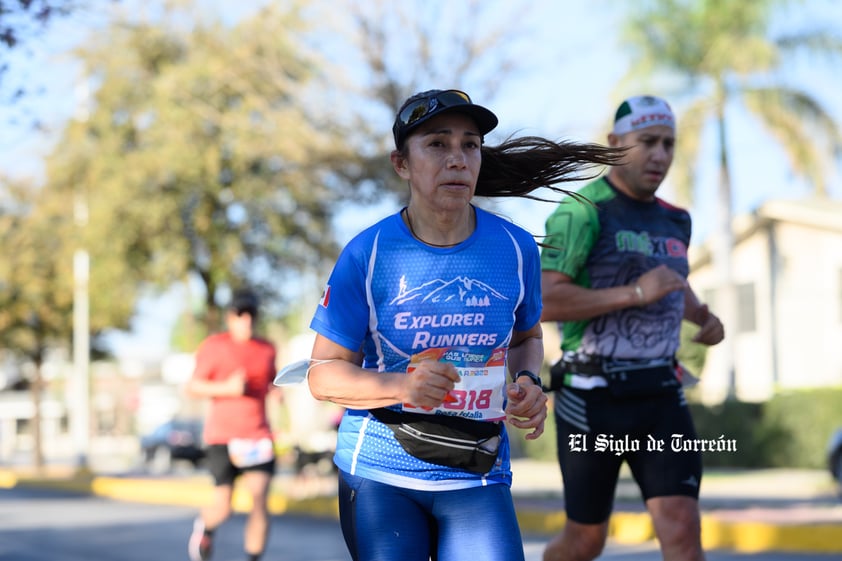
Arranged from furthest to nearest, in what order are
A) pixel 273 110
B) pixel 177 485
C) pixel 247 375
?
pixel 177 485 → pixel 273 110 → pixel 247 375

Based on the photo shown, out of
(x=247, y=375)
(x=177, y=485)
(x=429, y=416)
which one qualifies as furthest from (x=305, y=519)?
(x=429, y=416)

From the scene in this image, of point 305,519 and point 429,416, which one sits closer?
point 429,416

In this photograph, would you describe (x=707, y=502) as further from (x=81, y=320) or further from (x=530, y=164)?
(x=81, y=320)

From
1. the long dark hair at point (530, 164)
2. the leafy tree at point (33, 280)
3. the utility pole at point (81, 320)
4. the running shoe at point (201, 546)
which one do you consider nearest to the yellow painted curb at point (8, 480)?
the utility pole at point (81, 320)

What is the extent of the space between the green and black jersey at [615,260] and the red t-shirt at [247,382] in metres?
→ 4.09

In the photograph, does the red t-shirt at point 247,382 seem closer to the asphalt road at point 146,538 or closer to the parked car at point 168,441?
the asphalt road at point 146,538

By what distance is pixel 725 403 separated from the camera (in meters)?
26.0

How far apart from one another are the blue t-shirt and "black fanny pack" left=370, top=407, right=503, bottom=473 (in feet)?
0.08

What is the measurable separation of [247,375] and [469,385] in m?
5.65

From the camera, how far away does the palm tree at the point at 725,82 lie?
27734mm

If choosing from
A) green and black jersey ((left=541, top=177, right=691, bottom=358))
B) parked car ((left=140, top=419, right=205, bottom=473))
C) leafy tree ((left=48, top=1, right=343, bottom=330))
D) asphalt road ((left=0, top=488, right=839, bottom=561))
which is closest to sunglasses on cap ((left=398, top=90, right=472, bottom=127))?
green and black jersey ((left=541, top=177, right=691, bottom=358))

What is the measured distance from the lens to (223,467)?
9031 mm

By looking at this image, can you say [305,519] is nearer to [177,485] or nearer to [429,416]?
[177,485]

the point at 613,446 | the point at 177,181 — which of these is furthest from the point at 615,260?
the point at 177,181
